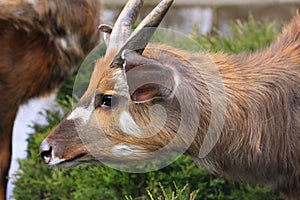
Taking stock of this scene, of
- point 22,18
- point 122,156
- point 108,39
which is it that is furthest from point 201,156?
point 22,18

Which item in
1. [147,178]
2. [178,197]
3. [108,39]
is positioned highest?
[108,39]

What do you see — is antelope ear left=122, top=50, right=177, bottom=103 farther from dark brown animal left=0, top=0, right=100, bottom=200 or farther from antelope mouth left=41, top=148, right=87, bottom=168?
dark brown animal left=0, top=0, right=100, bottom=200

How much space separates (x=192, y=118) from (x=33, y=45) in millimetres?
1774

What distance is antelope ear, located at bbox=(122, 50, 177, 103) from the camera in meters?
4.08

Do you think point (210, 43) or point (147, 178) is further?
point (210, 43)

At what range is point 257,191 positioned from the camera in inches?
213

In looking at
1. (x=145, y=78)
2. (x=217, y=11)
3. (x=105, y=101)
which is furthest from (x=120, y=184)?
(x=217, y=11)

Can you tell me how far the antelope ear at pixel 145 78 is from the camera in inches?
161

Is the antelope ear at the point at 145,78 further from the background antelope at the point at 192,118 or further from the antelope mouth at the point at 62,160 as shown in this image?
the antelope mouth at the point at 62,160

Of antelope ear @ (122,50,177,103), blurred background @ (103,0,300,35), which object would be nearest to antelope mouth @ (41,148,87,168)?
antelope ear @ (122,50,177,103)

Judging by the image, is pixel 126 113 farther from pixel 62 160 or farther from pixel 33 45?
pixel 33 45

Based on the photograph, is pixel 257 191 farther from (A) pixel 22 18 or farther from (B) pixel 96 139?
(A) pixel 22 18

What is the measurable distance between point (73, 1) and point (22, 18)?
408 mm

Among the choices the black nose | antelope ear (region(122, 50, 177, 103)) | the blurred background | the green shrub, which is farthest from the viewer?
the blurred background
